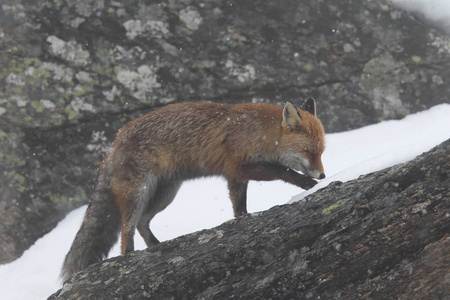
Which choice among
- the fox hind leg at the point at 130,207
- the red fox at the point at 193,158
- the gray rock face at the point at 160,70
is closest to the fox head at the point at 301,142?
the red fox at the point at 193,158

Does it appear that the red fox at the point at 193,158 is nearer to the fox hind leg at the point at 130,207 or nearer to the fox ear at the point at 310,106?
the fox hind leg at the point at 130,207

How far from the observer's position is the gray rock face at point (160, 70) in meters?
6.57

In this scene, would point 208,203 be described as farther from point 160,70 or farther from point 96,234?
point 160,70

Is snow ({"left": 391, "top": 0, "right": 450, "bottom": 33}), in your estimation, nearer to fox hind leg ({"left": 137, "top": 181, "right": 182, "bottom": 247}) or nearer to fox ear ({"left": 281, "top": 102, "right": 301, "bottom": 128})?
fox ear ({"left": 281, "top": 102, "right": 301, "bottom": 128})

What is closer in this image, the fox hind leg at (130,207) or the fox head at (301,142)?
the fox hind leg at (130,207)

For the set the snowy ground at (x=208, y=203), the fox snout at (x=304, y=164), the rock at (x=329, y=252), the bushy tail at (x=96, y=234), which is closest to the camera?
the rock at (x=329, y=252)

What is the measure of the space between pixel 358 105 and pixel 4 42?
17.6 feet

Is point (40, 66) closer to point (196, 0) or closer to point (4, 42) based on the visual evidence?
point (4, 42)

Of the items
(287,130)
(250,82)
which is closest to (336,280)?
(287,130)

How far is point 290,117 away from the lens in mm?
4805

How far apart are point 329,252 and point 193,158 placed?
244 centimetres

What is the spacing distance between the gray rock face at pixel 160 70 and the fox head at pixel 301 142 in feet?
7.57

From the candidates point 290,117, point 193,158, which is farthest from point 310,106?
point 193,158

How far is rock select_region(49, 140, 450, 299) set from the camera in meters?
2.45
